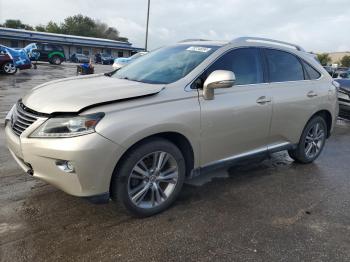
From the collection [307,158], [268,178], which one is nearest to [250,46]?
[268,178]

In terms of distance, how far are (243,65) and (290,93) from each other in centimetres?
87

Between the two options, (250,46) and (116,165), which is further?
(250,46)

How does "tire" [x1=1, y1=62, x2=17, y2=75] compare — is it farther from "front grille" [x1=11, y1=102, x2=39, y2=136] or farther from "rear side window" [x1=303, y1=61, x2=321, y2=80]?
"rear side window" [x1=303, y1=61, x2=321, y2=80]

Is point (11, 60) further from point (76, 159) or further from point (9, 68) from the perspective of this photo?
point (76, 159)

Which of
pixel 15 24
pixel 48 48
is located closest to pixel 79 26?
pixel 15 24

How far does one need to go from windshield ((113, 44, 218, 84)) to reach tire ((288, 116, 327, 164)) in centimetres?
210

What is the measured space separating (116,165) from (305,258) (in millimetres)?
1780

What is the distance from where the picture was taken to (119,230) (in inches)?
127

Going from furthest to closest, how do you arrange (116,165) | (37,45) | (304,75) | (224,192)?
(37,45), (304,75), (224,192), (116,165)

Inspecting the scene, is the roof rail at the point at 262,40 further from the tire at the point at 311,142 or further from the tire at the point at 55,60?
the tire at the point at 55,60

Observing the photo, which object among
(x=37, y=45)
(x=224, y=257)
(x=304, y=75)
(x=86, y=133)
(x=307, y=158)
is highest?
(x=37, y=45)

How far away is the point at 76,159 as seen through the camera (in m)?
2.82

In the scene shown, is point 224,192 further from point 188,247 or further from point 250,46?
point 250,46

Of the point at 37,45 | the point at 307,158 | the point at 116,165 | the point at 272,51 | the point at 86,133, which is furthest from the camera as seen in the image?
the point at 37,45
